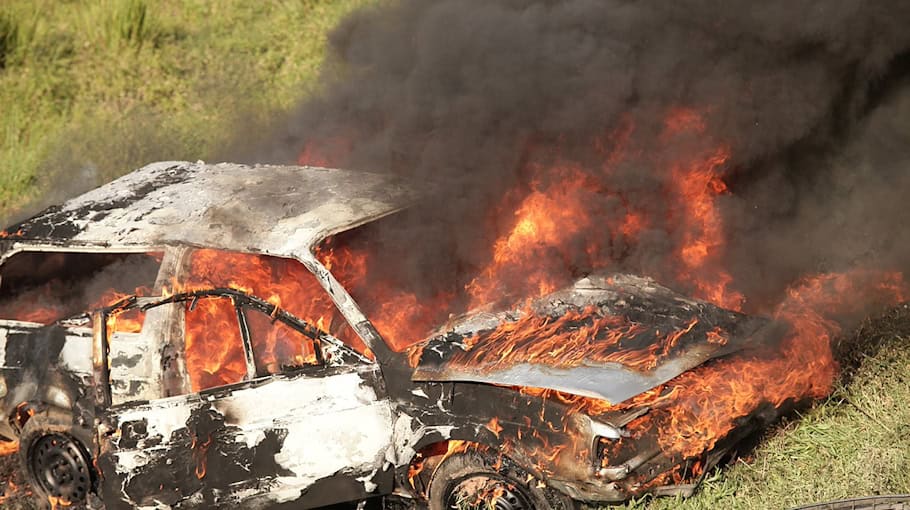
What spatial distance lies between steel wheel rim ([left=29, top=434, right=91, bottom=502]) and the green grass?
17.6 ft

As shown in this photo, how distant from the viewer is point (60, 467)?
20.5ft

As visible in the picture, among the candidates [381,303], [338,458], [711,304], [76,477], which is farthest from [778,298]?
[76,477]

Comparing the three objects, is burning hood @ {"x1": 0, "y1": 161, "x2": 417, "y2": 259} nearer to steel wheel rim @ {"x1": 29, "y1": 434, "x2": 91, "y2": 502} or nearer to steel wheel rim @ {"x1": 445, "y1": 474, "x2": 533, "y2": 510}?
steel wheel rim @ {"x1": 29, "y1": 434, "x2": 91, "y2": 502}

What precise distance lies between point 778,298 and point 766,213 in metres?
0.76

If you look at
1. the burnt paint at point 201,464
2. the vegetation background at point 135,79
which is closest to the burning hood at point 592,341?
the burnt paint at point 201,464

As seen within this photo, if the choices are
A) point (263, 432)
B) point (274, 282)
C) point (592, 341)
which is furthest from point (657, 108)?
point (263, 432)

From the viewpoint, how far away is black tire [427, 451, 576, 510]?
5.36 metres

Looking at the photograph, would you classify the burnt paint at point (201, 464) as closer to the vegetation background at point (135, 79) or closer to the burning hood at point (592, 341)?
the burning hood at point (592, 341)

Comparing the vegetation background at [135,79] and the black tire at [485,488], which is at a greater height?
the vegetation background at [135,79]

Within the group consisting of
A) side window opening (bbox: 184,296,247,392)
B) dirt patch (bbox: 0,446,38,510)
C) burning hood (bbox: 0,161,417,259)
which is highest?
burning hood (bbox: 0,161,417,259)

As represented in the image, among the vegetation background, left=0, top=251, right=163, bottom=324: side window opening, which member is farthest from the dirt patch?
the vegetation background

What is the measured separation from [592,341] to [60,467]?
3.27 m

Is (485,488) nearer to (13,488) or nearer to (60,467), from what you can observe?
(60,467)

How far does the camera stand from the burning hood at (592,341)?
5.19 m
